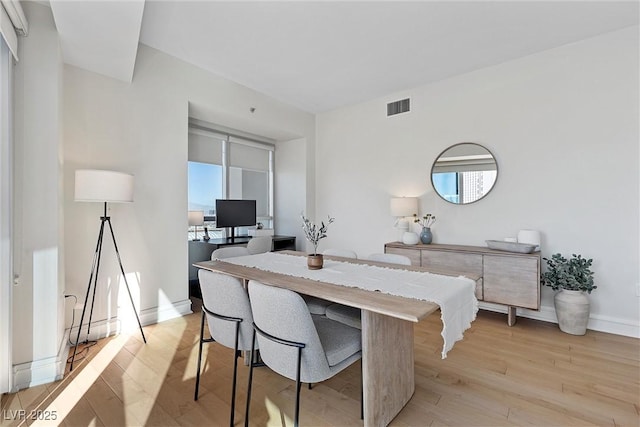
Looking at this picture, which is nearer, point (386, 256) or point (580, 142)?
point (386, 256)

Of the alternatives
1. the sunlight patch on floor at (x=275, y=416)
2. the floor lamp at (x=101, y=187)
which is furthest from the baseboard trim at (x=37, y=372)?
the sunlight patch on floor at (x=275, y=416)

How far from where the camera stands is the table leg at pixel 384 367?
1.56 meters

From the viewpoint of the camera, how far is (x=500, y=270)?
10.2ft

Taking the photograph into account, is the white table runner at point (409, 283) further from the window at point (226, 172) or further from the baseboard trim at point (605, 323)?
the window at point (226, 172)

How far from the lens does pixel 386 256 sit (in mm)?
2555

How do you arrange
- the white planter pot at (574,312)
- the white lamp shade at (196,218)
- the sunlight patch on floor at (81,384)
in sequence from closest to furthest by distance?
the sunlight patch on floor at (81,384)
the white planter pot at (574,312)
the white lamp shade at (196,218)

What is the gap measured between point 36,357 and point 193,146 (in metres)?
3.00

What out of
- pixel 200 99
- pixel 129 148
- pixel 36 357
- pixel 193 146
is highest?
pixel 200 99

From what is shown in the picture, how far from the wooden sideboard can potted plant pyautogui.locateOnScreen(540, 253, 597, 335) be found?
27cm

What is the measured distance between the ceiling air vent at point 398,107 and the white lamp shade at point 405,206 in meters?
1.32

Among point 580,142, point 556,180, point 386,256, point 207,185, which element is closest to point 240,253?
point 386,256

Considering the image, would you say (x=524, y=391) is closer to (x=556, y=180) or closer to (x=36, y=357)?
(x=556, y=180)

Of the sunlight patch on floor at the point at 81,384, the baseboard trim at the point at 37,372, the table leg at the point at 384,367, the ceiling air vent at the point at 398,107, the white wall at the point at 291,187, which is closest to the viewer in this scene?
the table leg at the point at 384,367

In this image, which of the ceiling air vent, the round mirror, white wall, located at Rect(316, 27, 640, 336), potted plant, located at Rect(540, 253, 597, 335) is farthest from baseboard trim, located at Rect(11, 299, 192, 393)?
potted plant, located at Rect(540, 253, 597, 335)
